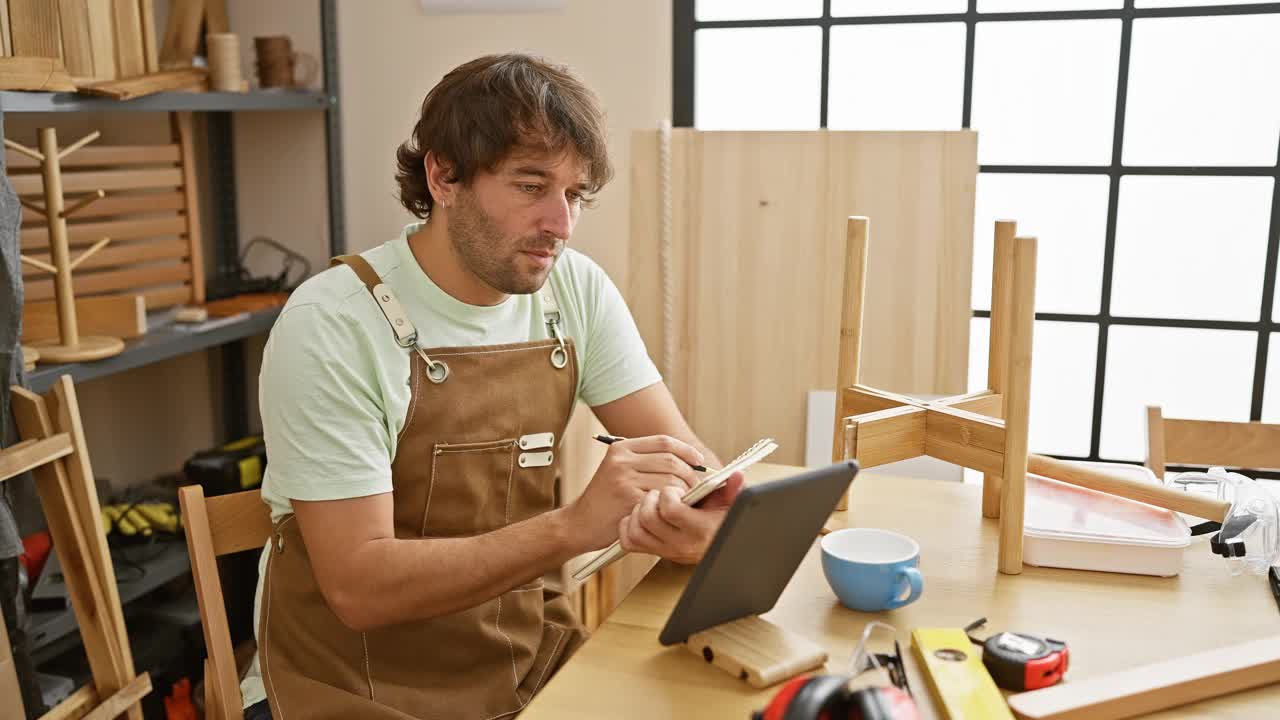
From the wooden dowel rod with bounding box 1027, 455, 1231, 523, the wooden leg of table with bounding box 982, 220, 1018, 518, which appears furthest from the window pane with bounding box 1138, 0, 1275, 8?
the wooden dowel rod with bounding box 1027, 455, 1231, 523

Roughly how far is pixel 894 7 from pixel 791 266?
0.73 meters

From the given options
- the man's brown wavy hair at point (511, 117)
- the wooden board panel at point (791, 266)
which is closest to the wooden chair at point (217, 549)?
the man's brown wavy hair at point (511, 117)

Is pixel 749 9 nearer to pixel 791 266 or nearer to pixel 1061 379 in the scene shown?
pixel 791 266

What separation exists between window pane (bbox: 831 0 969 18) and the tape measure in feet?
6.32

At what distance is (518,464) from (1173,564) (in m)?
0.85

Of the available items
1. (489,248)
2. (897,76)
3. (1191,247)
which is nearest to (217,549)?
(489,248)

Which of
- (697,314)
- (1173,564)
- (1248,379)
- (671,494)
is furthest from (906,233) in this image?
(671,494)

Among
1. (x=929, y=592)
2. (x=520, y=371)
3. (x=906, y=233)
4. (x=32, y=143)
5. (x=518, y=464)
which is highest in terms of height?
(x=32, y=143)

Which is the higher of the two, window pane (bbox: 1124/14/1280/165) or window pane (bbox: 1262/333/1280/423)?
window pane (bbox: 1124/14/1280/165)

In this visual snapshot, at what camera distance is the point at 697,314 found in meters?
2.57

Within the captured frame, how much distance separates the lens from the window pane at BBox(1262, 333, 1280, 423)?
8.29 feet

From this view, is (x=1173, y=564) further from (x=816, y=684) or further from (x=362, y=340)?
(x=362, y=340)

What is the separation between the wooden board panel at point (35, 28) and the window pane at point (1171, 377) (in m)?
2.41

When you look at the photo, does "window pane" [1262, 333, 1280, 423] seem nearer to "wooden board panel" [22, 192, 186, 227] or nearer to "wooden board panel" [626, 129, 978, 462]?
"wooden board panel" [626, 129, 978, 462]
